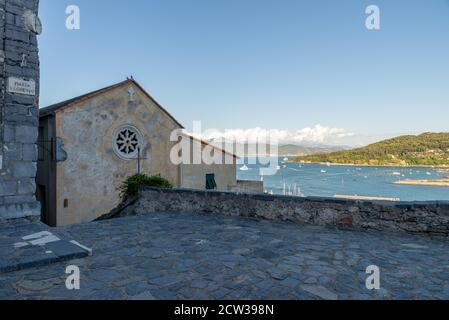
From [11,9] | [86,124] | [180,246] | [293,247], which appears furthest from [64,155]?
[293,247]

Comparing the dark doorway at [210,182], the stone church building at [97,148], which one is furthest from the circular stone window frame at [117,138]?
the dark doorway at [210,182]

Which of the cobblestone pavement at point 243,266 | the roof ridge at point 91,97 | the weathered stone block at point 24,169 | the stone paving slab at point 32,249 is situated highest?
the roof ridge at point 91,97

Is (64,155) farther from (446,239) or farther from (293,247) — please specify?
(446,239)

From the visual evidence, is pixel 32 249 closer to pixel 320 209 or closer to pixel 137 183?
pixel 320 209

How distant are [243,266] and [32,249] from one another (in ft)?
9.80

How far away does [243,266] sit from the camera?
3604 mm

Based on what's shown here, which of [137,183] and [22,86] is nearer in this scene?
[22,86]

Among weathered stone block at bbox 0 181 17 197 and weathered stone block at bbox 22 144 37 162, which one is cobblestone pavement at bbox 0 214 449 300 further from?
weathered stone block at bbox 22 144 37 162

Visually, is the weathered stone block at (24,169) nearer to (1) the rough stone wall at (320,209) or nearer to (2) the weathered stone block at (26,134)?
(2) the weathered stone block at (26,134)

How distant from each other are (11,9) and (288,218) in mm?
7055

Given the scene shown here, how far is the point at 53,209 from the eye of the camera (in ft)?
41.4

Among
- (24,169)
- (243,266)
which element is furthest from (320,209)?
(24,169)

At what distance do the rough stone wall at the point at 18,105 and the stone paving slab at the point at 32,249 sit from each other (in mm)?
717

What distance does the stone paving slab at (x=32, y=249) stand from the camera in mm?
3545
